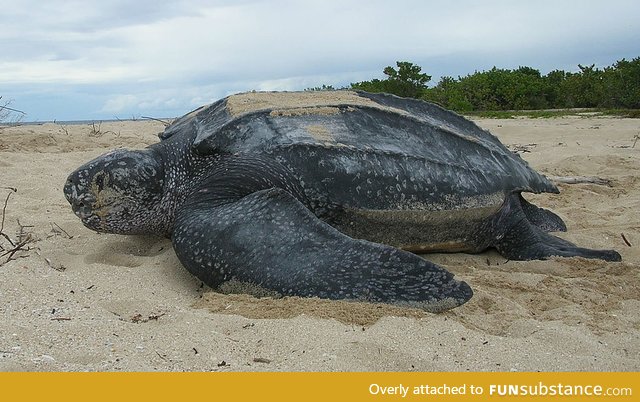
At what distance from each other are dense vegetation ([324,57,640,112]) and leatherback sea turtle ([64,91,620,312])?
8.44 metres

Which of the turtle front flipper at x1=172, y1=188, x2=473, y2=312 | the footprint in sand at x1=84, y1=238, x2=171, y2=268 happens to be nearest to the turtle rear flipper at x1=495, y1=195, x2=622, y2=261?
the turtle front flipper at x1=172, y1=188, x2=473, y2=312

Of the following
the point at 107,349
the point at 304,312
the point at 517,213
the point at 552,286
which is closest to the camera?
the point at 107,349

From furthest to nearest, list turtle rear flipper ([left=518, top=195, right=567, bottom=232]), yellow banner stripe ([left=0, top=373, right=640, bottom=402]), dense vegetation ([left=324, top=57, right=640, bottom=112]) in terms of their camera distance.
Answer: dense vegetation ([left=324, top=57, right=640, bottom=112]), turtle rear flipper ([left=518, top=195, right=567, bottom=232]), yellow banner stripe ([left=0, top=373, right=640, bottom=402])

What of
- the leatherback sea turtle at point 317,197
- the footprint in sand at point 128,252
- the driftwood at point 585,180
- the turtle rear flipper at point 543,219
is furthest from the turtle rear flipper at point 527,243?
the footprint in sand at point 128,252

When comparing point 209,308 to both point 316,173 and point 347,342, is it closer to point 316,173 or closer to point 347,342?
point 347,342

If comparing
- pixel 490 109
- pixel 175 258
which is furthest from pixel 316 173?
pixel 490 109

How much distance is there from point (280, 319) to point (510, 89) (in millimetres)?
11172

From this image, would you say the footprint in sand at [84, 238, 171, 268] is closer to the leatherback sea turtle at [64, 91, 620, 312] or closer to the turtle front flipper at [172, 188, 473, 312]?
the leatherback sea turtle at [64, 91, 620, 312]

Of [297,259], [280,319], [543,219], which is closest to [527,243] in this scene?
[543,219]

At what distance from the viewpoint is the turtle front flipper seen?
1.72 m

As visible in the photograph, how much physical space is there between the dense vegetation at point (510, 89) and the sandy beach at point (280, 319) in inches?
349

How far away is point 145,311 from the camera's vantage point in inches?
65.6

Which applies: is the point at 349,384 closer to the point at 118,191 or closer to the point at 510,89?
the point at 118,191

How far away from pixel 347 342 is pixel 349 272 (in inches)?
14.6
